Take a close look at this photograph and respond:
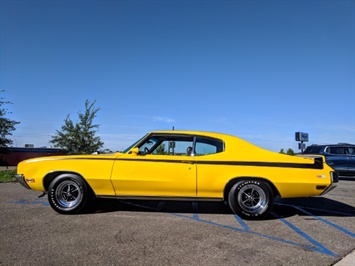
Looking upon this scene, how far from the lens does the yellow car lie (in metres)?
5.21

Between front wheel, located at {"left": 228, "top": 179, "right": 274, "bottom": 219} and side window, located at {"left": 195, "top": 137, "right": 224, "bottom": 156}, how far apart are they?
28.8 inches

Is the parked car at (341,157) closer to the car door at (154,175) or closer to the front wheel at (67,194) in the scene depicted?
the car door at (154,175)

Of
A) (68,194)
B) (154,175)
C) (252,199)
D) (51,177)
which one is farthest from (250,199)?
(51,177)

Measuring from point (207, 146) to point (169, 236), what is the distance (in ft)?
6.54

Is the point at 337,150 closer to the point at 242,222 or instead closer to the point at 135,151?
the point at 242,222

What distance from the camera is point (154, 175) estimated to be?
5242 millimetres

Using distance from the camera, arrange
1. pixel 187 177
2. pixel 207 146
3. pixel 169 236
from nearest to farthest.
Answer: pixel 169 236, pixel 187 177, pixel 207 146

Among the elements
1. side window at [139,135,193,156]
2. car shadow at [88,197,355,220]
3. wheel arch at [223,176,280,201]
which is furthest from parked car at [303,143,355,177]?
side window at [139,135,193,156]

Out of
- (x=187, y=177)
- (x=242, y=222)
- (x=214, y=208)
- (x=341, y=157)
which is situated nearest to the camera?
(x=242, y=222)

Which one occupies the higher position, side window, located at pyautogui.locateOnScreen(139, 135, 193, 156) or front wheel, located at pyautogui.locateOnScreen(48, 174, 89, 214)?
side window, located at pyautogui.locateOnScreen(139, 135, 193, 156)

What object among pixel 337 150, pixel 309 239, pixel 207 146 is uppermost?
pixel 337 150

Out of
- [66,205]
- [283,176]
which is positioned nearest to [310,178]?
[283,176]

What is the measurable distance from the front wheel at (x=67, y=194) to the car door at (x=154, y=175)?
1.94ft

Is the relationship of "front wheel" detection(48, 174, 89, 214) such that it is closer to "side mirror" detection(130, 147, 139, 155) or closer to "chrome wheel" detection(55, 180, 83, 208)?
"chrome wheel" detection(55, 180, 83, 208)
